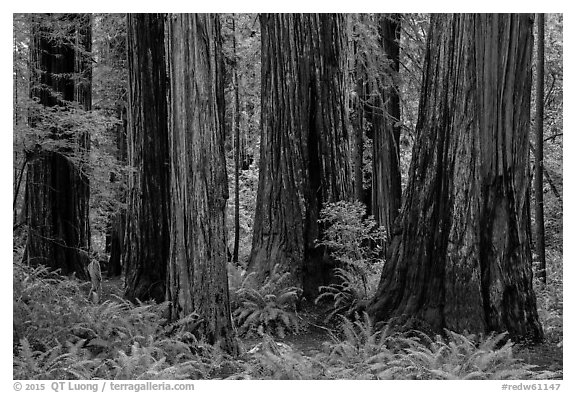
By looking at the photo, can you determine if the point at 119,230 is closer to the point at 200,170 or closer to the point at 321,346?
the point at 321,346

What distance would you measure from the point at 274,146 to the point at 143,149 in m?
1.95

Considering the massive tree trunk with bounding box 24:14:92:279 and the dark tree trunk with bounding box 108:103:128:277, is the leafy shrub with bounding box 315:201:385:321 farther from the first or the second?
the dark tree trunk with bounding box 108:103:128:277

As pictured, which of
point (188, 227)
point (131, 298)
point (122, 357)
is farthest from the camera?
point (131, 298)

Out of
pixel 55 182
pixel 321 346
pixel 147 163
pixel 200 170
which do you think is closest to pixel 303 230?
pixel 321 346

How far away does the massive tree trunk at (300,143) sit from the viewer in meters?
8.35

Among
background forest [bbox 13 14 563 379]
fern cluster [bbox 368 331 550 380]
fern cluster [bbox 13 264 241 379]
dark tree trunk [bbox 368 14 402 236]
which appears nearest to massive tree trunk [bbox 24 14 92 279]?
background forest [bbox 13 14 563 379]

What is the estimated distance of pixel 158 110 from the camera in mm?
8750

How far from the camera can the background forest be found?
237 inches

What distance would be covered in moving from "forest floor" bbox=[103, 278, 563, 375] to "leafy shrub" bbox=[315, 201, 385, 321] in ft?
0.70

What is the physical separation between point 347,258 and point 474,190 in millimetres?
2029

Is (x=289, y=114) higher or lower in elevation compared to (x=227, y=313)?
higher

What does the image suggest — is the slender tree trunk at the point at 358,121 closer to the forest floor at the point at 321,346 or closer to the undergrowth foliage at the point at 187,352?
the forest floor at the point at 321,346
